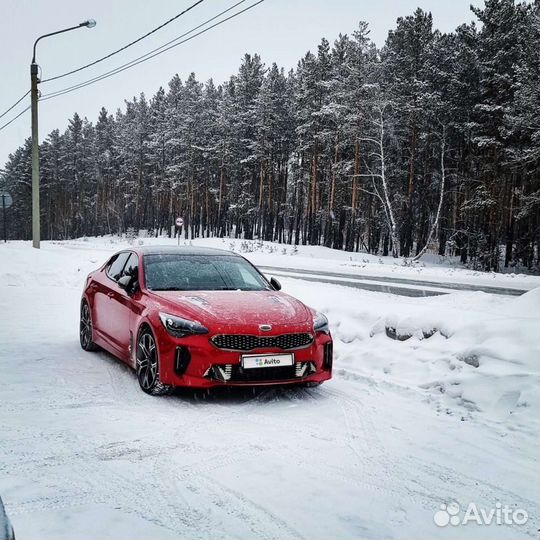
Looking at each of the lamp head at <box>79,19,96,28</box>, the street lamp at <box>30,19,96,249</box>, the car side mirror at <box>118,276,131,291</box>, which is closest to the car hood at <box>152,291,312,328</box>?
the car side mirror at <box>118,276,131,291</box>

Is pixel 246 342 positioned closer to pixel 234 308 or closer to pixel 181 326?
pixel 234 308

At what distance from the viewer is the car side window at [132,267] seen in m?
6.38

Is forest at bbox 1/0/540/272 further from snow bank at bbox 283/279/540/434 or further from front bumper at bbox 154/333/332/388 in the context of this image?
front bumper at bbox 154/333/332/388

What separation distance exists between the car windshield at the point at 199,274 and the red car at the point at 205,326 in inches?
0.4

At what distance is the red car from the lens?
5.01 metres

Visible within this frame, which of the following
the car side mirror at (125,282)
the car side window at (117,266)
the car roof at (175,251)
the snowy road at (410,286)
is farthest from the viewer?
the snowy road at (410,286)

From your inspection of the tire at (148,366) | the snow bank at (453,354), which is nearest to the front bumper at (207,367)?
the tire at (148,366)

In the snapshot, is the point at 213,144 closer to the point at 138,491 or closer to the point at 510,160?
the point at 510,160

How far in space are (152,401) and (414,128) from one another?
35.9 meters

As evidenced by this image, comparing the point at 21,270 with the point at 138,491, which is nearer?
the point at 138,491

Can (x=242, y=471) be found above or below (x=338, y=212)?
below

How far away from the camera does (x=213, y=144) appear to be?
2301 inches

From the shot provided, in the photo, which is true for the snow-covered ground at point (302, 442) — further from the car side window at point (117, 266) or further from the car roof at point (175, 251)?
the car roof at point (175, 251)

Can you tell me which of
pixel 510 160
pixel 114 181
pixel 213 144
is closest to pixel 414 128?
pixel 510 160
